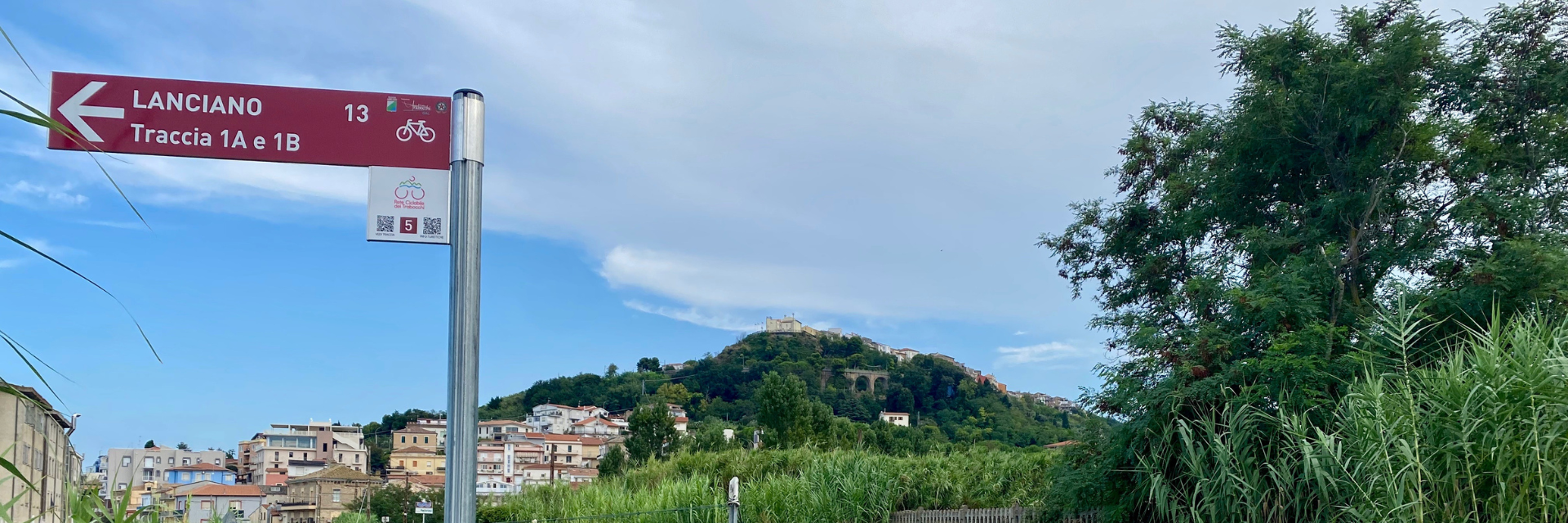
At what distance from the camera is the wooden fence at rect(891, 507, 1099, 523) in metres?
9.74

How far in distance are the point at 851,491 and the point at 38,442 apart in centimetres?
951

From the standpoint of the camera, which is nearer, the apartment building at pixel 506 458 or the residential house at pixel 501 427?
the apartment building at pixel 506 458

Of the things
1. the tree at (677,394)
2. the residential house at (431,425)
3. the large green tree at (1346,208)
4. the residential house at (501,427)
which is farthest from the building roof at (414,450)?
the large green tree at (1346,208)

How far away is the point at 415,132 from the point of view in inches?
103

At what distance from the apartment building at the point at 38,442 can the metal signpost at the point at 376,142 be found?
0.81 meters

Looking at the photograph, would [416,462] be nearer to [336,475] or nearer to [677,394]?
[336,475]

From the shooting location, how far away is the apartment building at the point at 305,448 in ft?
233

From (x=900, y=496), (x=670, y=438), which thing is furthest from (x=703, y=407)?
(x=900, y=496)

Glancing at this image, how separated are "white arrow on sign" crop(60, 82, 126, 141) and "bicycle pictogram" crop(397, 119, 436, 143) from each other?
66 centimetres

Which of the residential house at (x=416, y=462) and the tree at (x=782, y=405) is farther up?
the tree at (x=782, y=405)

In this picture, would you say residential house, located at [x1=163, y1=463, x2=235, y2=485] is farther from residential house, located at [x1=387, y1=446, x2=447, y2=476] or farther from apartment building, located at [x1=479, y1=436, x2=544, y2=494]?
residential house, located at [x1=387, y1=446, x2=447, y2=476]

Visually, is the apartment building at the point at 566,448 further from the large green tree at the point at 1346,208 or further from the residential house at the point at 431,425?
the large green tree at the point at 1346,208

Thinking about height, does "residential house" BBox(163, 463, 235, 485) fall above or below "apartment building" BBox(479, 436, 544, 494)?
above

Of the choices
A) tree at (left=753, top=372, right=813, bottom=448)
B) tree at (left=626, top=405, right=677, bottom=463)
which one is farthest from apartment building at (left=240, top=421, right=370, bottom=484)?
tree at (left=753, top=372, right=813, bottom=448)
